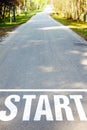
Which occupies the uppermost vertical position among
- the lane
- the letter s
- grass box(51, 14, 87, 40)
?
the letter s

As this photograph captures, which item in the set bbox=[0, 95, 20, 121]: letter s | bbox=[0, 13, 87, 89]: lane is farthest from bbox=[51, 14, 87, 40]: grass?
bbox=[0, 95, 20, 121]: letter s

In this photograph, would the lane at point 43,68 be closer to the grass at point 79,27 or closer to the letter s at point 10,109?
the letter s at point 10,109

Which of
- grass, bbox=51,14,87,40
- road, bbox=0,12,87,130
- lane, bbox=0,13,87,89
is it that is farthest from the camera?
grass, bbox=51,14,87,40

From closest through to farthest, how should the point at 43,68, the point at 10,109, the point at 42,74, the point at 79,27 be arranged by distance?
the point at 10,109 → the point at 42,74 → the point at 43,68 → the point at 79,27

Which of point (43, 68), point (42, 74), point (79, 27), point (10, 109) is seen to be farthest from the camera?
point (79, 27)

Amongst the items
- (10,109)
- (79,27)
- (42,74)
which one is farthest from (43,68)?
(79,27)

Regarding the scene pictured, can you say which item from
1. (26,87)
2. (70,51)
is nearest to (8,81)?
(26,87)

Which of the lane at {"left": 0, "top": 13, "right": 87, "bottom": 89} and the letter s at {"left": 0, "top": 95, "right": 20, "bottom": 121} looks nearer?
the letter s at {"left": 0, "top": 95, "right": 20, "bottom": 121}

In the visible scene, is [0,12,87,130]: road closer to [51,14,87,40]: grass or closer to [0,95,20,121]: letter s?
[0,95,20,121]: letter s

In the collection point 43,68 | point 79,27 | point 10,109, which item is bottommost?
point 79,27

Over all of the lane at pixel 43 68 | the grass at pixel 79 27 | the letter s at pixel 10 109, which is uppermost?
the letter s at pixel 10 109

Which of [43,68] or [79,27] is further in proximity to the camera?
[79,27]

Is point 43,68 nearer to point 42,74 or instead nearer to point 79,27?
point 42,74

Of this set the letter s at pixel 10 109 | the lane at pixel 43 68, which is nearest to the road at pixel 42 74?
the lane at pixel 43 68
